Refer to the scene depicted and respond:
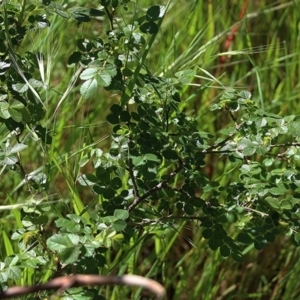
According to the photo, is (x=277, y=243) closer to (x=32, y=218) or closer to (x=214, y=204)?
(x=214, y=204)

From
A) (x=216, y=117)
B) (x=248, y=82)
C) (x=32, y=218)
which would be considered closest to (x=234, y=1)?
(x=248, y=82)

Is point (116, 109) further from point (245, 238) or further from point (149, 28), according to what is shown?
point (245, 238)

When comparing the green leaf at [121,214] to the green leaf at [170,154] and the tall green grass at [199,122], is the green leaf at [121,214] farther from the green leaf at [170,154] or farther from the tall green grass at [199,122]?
the tall green grass at [199,122]

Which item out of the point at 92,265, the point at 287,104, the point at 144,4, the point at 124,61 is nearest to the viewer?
the point at 92,265

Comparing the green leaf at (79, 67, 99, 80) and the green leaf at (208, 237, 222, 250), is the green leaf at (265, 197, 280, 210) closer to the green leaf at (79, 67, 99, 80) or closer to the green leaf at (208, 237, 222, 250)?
the green leaf at (208, 237, 222, 250)

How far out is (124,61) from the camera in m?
1.06

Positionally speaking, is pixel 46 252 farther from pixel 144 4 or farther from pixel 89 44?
pixel 144 4

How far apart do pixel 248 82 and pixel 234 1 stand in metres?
0.26

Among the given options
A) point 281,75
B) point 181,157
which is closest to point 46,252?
point 181,157

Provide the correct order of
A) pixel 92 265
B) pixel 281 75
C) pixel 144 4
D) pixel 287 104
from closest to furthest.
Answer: pixel 92 265 < pixel 287 104 < pixel 144 4 < pixel 281 75

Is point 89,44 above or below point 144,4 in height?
above

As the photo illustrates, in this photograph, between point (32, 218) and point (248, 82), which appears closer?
point (32, 218)

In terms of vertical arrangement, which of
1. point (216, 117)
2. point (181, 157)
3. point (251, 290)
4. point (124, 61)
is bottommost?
point (251, 290)

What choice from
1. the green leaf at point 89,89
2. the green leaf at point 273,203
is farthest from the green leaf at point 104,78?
the green leaf at point 273,203
